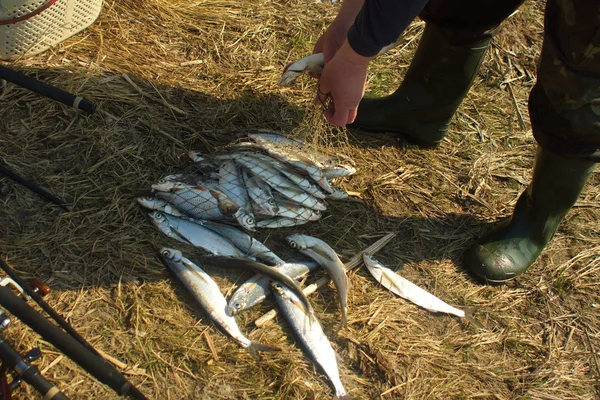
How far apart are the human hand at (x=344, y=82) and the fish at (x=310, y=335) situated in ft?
3.10

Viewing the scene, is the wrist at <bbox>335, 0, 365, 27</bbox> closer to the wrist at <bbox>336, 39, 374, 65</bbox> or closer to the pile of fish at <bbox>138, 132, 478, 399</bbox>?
the wrist at <bbox>336, 39, 374, 65</bbox>

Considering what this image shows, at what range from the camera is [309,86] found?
13.7ft

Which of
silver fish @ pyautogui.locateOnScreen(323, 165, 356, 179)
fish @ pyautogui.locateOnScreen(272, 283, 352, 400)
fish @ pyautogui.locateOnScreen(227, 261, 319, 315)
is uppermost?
silver fish @ pyautogui.locateOnScreen(323, 165, 356, 179)

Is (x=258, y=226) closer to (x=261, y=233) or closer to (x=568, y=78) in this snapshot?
(x=261, y=233)

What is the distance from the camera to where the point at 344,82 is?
2416mm

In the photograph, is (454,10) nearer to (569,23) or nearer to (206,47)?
(569,23)

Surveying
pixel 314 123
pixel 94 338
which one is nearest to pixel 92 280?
pixel 94 338

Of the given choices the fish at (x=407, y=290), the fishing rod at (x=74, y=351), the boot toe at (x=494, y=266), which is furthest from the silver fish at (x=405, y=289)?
the fishing rod at (x=74, y=351)

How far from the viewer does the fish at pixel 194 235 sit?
313 cm

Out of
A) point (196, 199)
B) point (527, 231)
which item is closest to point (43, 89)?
point (196, 199)

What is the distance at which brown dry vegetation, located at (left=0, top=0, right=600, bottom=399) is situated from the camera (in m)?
2.69

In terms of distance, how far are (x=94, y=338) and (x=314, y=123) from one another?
5.50 ft

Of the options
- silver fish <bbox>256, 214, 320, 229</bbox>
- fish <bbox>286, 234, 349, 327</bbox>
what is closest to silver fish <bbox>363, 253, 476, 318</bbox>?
fish <bbox>286, 234, 349, 327</bbox>

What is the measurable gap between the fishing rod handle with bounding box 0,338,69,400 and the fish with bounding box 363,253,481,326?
1800 mm
